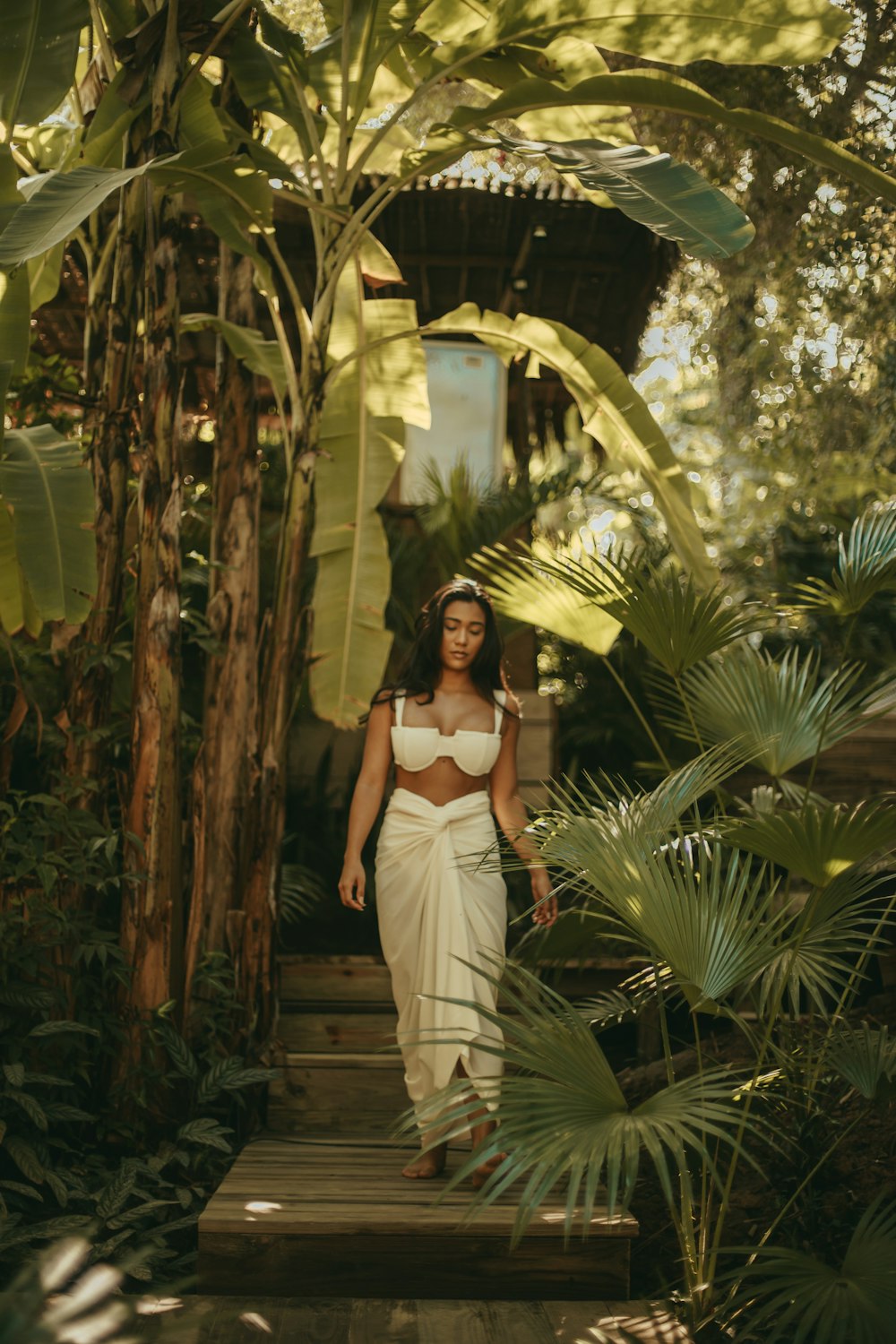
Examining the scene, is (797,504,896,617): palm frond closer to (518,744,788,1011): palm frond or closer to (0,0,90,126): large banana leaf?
(518,744,788,1011): palm frond

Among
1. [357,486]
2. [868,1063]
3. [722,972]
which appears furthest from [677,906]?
[357,486]

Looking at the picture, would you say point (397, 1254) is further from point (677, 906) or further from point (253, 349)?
point (253, 349)

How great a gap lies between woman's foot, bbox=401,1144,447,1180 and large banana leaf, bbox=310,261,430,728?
188cm

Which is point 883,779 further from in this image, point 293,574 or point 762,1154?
point 293,574

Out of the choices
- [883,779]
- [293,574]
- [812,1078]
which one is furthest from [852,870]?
[883,779]

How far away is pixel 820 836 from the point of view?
3.04 meters

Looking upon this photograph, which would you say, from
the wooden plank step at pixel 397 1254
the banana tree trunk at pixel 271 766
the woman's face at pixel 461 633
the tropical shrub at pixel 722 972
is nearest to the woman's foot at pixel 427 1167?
the tropical shrub at pixel 722 972

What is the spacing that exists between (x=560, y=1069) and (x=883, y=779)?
4782mm

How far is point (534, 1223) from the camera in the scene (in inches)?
134

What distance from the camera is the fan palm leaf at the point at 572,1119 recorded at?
93.3 inches

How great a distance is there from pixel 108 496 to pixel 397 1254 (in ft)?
8.64

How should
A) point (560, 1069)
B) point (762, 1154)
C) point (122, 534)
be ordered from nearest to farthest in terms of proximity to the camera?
point (560, 1069) < point (762, 1154) < point (122, 534)

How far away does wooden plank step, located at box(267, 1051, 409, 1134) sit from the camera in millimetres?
4852

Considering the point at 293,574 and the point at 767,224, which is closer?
the point at 293,574
